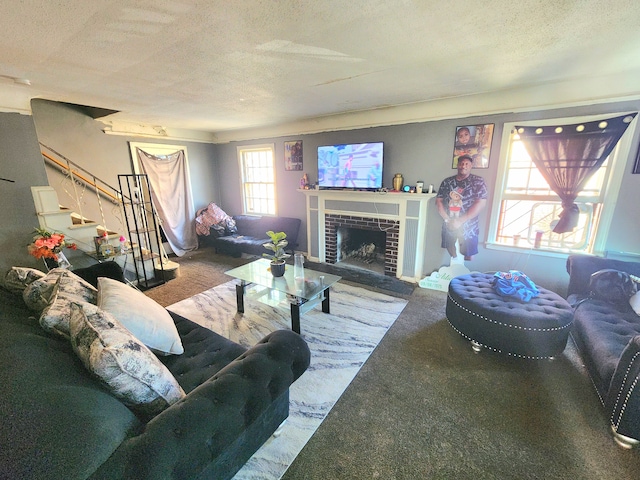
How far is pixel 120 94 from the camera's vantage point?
278 cm

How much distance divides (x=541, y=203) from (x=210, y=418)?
3.66m

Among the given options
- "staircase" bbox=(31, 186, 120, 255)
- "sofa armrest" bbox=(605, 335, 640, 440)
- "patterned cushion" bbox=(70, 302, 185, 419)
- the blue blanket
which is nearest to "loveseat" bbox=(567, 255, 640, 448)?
"sofa armrest" bbox=(605, 335, 640, 440)

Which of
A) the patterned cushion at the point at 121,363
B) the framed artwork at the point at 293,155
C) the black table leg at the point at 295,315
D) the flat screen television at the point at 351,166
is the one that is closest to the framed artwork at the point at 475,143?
the flat screen television at the point at 351,166

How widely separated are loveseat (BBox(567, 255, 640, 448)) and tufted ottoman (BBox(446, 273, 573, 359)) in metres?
0.18

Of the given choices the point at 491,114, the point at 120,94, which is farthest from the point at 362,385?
the point at 120,94

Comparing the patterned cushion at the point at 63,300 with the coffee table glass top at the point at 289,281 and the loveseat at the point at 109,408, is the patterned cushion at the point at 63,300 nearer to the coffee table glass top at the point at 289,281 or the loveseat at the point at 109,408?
the loveseat at the point at 109,408

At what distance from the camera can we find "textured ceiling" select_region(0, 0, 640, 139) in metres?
1.36

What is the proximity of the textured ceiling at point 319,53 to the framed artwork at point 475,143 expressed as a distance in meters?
0.21

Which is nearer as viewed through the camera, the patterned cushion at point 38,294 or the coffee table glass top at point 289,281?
the patterned cushion at point 38,294

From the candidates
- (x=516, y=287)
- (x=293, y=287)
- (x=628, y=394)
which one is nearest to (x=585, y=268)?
(x=516, y=287)

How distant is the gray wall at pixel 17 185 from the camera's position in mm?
2562

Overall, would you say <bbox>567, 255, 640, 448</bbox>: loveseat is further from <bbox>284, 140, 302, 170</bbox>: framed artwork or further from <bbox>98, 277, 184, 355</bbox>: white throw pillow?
<bbox>284, 140, 302, 170</bbox>: framed artwork

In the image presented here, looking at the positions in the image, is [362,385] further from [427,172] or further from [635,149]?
[635,149]

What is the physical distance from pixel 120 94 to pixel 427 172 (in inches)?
140
